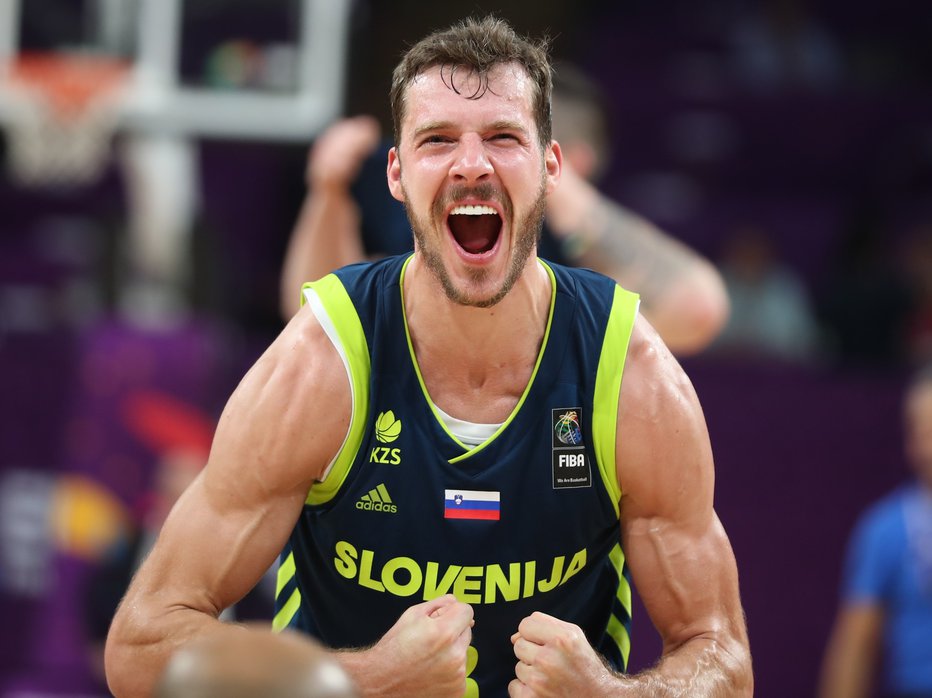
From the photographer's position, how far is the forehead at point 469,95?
10.4 feet

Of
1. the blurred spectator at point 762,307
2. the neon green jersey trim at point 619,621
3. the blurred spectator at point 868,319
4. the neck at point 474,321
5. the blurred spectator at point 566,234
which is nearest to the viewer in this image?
the neck at point 474,321

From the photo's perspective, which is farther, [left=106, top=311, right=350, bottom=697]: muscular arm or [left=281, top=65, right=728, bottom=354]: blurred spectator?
[left=281, top=65, right=728, bottom=354]: blurred spectator

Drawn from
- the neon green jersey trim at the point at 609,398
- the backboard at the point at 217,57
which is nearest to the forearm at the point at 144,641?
the neon green jersey trim at the point at 609,398

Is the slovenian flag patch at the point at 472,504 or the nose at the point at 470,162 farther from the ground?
the nose at the point at 470,162

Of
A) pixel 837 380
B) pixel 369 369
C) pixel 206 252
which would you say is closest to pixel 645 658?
pixel 837 380

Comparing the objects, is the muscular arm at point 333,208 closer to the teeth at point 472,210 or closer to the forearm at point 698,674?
the teeth at point 472,210

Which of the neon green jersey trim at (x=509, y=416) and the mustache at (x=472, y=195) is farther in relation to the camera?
the neon green jersey trim at (x=509, y=416)

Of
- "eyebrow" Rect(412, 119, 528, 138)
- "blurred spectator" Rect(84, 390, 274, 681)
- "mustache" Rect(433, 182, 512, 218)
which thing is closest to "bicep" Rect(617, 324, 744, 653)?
"mustache" Rect(433, 182, 512, 218)

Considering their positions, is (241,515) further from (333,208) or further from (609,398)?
(333,208)

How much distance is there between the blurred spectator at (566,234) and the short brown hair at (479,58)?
177 centimetres

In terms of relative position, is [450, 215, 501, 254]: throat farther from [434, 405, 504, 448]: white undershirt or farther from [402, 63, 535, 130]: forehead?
[434, 405, 504, 448]: white undershirt

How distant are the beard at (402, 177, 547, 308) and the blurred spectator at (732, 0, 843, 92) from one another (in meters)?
9.79

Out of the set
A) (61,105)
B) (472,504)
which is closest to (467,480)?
(472,504)

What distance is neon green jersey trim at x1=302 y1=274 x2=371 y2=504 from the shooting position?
3.25 m
